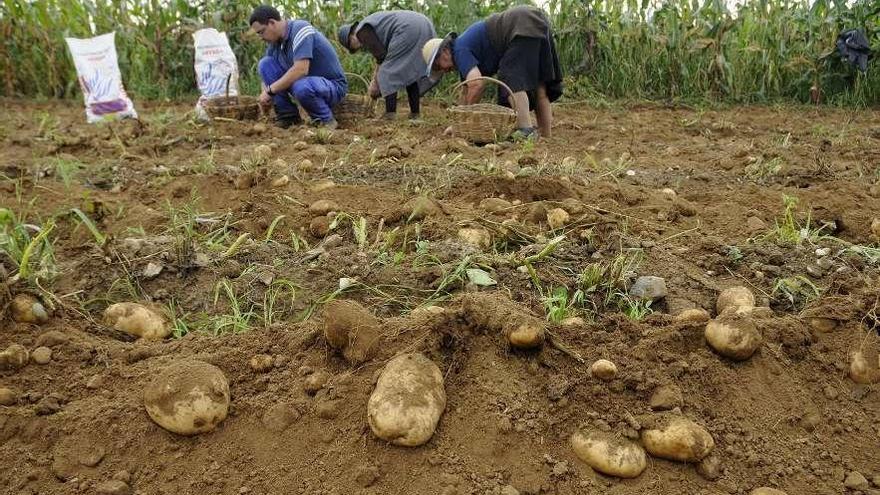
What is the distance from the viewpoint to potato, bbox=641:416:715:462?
1328 millimetres

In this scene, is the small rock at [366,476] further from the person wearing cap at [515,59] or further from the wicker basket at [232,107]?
the wicker basket at [232,107]

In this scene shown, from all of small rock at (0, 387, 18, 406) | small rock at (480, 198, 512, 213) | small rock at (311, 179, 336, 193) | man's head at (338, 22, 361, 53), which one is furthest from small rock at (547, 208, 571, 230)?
man's head at (338, 22, 361, 53)

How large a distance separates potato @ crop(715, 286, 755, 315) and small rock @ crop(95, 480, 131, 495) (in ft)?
4.89

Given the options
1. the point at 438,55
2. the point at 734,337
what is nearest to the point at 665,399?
the point at 734,337

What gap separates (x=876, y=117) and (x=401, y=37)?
14.1ft

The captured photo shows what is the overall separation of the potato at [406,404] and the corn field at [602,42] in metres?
6.53

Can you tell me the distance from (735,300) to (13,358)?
1.83 m

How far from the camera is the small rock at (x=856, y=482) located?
131cm

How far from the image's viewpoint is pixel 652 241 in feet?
7.96

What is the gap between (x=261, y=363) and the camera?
1567 mm

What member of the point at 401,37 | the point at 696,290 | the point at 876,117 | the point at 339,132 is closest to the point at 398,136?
the point at 339,132

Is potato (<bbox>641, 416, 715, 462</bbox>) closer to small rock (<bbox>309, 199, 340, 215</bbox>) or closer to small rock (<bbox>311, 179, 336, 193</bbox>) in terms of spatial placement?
small rock (<bbox>309, 199, 340, 215</bbox>)

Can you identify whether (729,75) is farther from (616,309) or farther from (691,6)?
(616,309)

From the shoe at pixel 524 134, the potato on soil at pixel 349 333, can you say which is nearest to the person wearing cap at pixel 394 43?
the shoe at pixel 524 134
